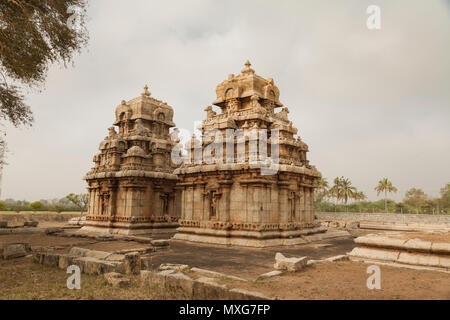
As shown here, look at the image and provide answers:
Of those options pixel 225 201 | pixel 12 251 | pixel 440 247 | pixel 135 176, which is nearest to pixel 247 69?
pixel 225 201

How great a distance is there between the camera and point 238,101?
18.3 m

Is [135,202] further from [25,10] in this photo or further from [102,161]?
[25,10]

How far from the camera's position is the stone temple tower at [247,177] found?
14891mm

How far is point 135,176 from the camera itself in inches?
781

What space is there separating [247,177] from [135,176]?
8.53 meters

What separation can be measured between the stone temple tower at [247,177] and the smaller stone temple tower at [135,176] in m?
4.16

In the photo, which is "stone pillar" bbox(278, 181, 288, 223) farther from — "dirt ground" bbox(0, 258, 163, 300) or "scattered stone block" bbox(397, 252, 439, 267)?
"dirt ground" bbox(0, 258, 163, 300)

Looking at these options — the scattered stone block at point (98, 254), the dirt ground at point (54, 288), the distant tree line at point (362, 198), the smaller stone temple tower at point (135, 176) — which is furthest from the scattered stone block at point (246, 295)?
the distant tree line at point (362, 198)

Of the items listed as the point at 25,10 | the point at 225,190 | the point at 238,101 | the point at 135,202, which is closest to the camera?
the point at 25,10

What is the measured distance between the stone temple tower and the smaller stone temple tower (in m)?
4.16

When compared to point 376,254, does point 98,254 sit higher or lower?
lower

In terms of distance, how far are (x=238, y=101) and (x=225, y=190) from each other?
19.3 feet

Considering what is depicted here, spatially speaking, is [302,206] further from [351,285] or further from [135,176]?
[351,285]
